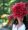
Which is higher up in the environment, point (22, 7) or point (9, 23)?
point (22, 7)

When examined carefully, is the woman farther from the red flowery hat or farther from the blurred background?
the blurred background

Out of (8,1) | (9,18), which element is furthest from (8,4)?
(9,18)

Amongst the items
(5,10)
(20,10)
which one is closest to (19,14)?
(20,10)

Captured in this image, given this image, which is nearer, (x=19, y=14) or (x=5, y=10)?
(x=19, y=14)

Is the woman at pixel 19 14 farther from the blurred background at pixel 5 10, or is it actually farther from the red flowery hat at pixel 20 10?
the blurred background at pixel 5 10

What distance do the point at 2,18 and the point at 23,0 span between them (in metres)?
0.30

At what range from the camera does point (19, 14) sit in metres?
0.84

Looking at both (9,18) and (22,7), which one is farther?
(9,18)

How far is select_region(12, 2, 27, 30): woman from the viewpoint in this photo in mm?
825

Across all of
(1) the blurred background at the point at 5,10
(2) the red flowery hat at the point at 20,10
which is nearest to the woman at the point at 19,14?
(2) the red flowery hat at the point at 20,10

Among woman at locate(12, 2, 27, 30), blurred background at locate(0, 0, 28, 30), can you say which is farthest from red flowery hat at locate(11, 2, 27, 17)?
blurred background at locate(0, 0, 28, 30)

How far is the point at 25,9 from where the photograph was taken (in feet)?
2.72

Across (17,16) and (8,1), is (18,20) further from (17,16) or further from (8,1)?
(8,1)

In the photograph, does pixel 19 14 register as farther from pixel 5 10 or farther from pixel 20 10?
pixel 5 10
